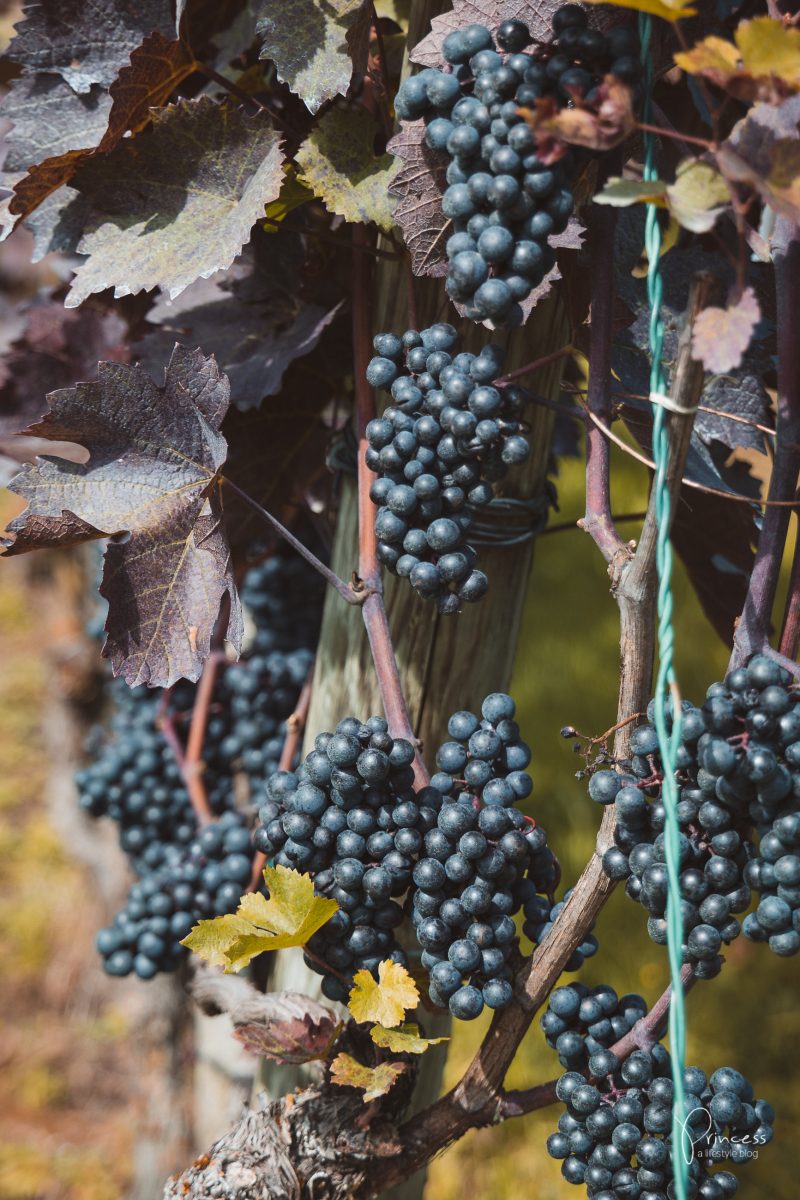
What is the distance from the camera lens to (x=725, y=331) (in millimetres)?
619

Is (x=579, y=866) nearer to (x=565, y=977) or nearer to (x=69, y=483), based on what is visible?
(x=565, y=977)

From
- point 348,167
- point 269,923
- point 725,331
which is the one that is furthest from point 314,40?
point 269,923

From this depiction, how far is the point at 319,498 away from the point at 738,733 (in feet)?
2.33

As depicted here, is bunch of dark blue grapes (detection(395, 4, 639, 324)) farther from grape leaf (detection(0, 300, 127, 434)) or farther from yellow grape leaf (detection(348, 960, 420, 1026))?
grape leaf (detection(0, 300, 127, 434))

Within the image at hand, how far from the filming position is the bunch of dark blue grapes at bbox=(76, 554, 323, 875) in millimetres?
1357

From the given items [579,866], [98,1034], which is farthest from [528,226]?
[98,1034]

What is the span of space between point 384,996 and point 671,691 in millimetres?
345

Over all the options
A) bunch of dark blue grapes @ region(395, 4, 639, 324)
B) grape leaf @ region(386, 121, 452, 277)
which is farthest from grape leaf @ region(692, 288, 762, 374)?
grape leaf @ region(386, 121, 452, 277)

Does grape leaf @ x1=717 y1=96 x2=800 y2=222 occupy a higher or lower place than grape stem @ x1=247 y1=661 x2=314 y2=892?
higher

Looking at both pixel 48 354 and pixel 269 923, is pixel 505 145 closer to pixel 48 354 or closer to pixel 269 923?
pixel 269 923

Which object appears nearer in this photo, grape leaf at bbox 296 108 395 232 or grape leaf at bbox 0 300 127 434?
grape leaf at bbox 296 108 395 232

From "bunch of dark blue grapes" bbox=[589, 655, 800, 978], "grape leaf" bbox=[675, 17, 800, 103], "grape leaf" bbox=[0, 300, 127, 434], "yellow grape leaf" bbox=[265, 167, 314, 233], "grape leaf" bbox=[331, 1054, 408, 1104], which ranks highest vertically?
"grape leaf" bbox=[675, 17, 800, 103]

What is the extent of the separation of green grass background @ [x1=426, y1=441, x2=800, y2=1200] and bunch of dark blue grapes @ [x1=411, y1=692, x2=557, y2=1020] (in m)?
1.46

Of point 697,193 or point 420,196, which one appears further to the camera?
point 420,196
